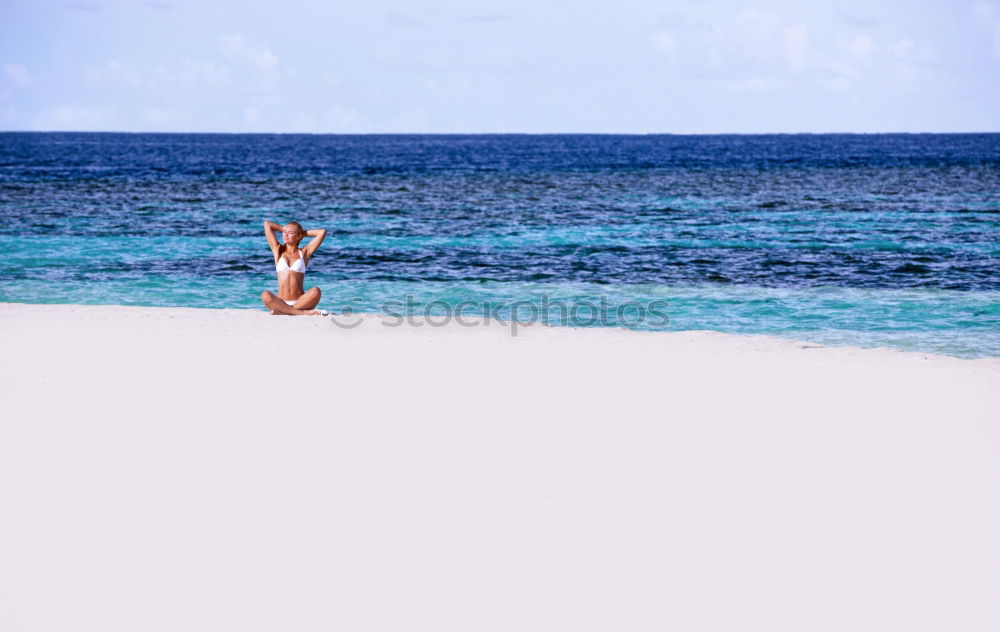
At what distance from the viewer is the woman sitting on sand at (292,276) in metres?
15.9

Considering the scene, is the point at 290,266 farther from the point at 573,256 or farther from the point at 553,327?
the point at 573,256

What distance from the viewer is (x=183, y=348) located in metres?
12.7

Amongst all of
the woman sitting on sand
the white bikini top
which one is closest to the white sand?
the woman sitting on sand

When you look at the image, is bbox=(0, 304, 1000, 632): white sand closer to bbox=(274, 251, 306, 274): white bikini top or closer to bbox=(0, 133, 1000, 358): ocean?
bbox=(274, 251, 306, 274): white bikini top

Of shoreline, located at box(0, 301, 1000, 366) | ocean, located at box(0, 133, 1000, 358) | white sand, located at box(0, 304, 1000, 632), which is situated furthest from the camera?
ocean, located at box(0, 133, 1000, 358)

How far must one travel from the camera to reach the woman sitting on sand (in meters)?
15.9

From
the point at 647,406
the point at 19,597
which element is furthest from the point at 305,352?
the point at 19,597

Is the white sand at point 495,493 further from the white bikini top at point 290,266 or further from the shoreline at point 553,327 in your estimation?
the white bikini top at point 290,266

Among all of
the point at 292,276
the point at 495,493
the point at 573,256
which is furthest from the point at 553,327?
the point at 573,256

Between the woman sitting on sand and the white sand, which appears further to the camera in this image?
the woman sitting on sand

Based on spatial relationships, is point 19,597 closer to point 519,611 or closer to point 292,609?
point 292,609

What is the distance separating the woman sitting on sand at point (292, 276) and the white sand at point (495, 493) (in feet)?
12.1

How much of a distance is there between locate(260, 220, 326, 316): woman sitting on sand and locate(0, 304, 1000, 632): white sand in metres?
3.69

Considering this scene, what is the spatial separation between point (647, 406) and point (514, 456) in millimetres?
2212
